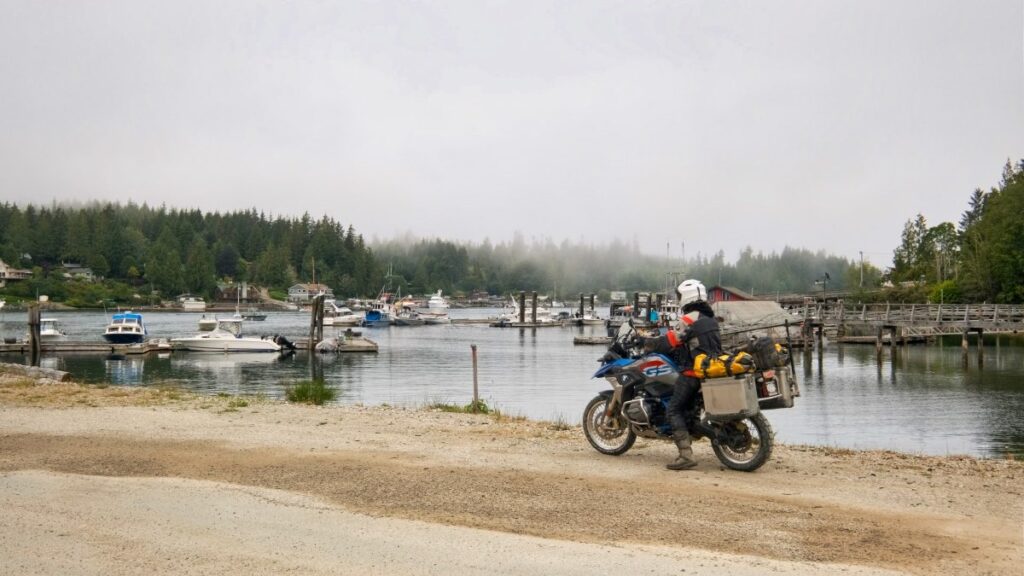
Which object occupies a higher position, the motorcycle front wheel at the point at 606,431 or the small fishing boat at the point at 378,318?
the motorcycle front wheel at the point at 606,431

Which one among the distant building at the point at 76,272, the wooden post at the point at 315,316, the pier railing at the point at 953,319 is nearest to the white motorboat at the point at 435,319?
the wooden post at the point at 315,316

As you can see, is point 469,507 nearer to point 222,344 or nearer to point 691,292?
point 691,292

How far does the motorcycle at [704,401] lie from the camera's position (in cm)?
881

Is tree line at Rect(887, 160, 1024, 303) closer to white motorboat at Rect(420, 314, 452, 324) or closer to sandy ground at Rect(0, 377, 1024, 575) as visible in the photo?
white motorboat at Rect(420, 314, 452, 324)

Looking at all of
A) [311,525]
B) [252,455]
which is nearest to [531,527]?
[311,525]

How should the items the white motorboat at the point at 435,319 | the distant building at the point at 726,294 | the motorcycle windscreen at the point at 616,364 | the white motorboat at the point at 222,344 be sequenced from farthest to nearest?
the white motorboat at the point at 435,319
the distant building at the point at 726,294
the white motorboat at the point at 222,344
the motorcycle windscreen at the point at 616,364

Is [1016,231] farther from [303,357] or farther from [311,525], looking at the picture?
[311,525]

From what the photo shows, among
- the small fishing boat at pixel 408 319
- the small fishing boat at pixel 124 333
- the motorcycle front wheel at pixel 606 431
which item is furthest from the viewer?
the small fishing boat at pixel 408 319

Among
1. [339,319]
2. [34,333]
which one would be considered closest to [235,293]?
[339,319]

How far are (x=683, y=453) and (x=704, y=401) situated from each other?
68 centimetres

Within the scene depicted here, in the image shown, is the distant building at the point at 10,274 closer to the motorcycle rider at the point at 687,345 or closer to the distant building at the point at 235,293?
the distant building at the point at 235,293

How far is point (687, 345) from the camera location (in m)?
9.20

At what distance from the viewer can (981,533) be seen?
6.53m

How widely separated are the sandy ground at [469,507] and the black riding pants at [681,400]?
0.56 meters
